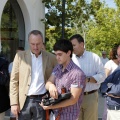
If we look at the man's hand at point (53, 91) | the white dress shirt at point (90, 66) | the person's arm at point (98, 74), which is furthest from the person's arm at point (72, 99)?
the white dress shirt at point (90, 66)

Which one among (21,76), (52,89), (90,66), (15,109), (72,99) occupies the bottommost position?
(15,109)

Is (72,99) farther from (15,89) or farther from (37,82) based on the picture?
(15,89)

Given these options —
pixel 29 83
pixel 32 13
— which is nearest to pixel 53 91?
pixel 29 83

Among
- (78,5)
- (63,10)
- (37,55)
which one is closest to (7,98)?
(37,55)

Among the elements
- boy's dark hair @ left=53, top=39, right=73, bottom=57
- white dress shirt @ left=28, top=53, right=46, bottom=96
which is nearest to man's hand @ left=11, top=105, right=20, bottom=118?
white dress shirt @ left=28, top=53, right=46, bottom=96

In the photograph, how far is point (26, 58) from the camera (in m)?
4.40

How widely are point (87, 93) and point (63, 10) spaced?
8022 millimetres

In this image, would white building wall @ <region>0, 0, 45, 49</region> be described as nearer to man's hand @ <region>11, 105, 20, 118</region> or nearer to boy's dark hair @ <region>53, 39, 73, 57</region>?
man's hand @ <region>11, 105, 20, 118</region>

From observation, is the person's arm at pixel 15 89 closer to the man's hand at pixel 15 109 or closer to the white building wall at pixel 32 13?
the man's hand at pixel 15 109

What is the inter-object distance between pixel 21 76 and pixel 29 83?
151 millimetres

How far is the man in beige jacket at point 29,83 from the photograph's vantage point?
4.33 m

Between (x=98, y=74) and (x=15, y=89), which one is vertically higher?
(x=98, y=74)

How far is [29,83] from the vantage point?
4.32 m

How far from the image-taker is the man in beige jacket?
4.33 meters
